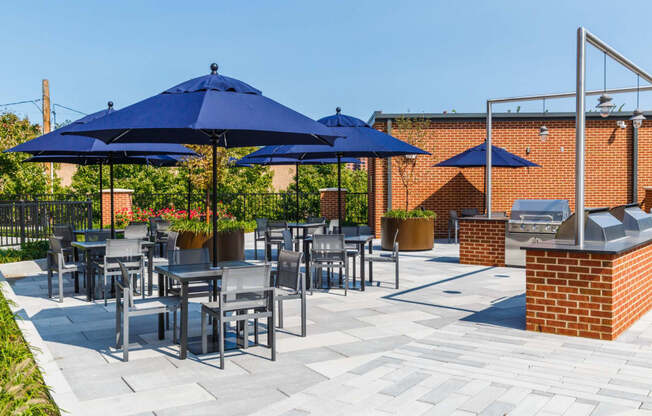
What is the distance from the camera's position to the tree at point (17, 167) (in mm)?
19641

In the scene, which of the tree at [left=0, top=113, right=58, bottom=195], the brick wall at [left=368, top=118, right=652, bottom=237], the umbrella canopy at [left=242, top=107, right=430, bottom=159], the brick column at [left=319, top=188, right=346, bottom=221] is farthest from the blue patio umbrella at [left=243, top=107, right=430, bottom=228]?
the tree at [left=0, top=113, right=58, bottom=195]

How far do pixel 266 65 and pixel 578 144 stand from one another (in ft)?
51.4

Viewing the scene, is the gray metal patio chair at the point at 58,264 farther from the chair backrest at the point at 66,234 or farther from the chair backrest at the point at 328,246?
the chair backrest at the point at 328,246

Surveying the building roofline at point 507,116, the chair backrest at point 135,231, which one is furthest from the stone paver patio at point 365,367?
the building roofline at point 507,116

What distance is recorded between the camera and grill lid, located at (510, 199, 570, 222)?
11.1 m

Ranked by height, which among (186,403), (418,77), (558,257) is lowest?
(186,403)

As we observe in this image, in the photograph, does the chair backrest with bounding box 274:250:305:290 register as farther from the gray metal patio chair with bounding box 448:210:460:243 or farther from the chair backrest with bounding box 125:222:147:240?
the gray metal patio chair with bounding box 448:210:460:243

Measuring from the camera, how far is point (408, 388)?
442 cm

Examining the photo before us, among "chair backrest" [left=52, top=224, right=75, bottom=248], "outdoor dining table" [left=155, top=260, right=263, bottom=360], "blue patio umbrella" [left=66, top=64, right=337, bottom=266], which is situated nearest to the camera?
"blue patio umbrella" [left=66, top=64, right=337, bottom=266]

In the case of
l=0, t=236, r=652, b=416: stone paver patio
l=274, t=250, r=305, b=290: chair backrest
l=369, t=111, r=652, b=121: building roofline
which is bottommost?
l=0, t=236, r=652, b=416: stone paver patio

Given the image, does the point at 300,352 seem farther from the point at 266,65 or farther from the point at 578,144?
the point at 266,65

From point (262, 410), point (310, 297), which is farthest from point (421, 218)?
point (262, 410)

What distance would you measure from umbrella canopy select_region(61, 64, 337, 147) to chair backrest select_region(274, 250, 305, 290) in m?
1.33

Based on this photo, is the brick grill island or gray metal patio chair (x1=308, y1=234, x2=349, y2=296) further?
gray metal patio chair (x1=308, y1=234, x2=349, y2=296)
